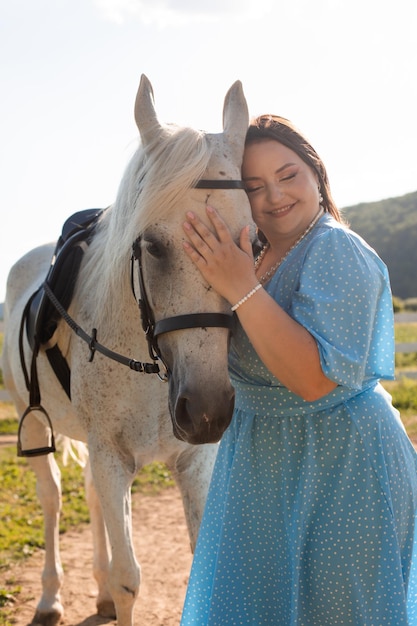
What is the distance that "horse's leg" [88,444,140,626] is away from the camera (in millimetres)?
2852

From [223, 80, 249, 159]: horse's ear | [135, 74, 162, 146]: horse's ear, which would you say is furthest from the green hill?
[135, 74, 162, 146]: horse's ear

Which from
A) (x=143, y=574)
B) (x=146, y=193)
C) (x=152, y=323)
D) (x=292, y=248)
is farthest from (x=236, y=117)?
(x=143, y=574)

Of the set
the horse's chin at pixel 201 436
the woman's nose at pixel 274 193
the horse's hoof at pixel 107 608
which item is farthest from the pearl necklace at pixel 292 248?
the horse's hoof at pixel 107 608

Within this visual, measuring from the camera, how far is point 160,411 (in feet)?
9.40

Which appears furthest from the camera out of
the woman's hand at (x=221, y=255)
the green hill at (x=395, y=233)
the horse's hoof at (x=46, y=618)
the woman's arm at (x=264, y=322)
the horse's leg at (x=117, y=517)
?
the green hill at (x=395, y=233)

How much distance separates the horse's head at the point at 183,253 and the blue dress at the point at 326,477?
0.58ft

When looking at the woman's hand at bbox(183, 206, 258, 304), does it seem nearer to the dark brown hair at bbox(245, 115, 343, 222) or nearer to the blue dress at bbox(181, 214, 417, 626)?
the blue dress at bbox(181, 214, 417, 626)

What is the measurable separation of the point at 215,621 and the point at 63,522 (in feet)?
12.7

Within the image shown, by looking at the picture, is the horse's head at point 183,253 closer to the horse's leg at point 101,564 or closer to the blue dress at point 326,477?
the blue dress at point 326,477

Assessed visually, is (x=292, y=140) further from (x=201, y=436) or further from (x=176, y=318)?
(x=201, y=436)

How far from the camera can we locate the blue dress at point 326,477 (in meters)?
1.82

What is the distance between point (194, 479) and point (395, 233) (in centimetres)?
7496

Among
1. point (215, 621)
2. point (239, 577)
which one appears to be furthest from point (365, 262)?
point (215, 621)

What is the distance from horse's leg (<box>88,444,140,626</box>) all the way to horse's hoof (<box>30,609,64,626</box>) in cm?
123
